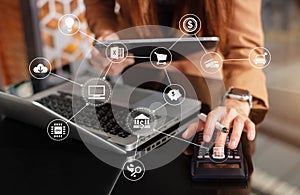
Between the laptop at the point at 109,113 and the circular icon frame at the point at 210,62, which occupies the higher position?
the circular icon frame at the point at 210,62

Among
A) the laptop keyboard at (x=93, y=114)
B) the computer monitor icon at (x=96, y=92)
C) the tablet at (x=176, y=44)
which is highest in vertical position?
the tablet at (x=176, y=44)

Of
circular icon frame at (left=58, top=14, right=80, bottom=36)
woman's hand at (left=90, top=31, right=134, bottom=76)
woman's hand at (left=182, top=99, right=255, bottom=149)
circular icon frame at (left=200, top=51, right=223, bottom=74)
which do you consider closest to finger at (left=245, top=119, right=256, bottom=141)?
woman's hand at (left=182, top=99, right=255, bottom=149)

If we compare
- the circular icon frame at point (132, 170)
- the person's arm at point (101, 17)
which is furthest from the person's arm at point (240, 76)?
the person's arm at point (101, 17)

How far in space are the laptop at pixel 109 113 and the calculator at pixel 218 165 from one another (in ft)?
0.27

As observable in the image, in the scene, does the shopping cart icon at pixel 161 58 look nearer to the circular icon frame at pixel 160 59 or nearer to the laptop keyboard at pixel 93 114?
the circular icon frame at pixel 160 59

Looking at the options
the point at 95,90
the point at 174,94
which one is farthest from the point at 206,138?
the point at 95,90

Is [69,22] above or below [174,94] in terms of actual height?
above

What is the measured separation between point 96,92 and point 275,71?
31 centimetres

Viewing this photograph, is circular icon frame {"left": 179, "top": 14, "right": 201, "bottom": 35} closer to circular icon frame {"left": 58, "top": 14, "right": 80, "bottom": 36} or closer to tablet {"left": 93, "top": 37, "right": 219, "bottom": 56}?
tablet {"left": 93, "top": 37, "right": 219, "bottom": 56}

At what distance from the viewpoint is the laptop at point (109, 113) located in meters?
0.63

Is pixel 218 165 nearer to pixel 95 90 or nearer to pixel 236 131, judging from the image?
pixel 236 131

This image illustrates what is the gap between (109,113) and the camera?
70 centimetres

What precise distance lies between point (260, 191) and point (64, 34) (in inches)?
17.5

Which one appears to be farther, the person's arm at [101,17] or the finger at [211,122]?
the person's arm at [101,17]
